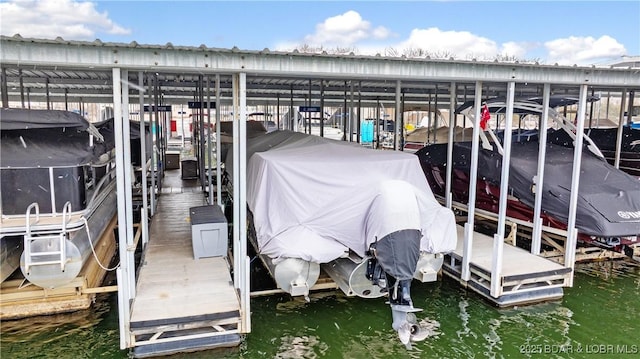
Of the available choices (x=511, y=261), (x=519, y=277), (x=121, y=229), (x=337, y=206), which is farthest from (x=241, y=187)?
(x=511, y=261)

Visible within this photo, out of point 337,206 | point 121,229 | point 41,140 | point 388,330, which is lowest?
point 388,330

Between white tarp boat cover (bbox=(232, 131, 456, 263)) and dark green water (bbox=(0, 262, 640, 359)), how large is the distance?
944 millimetres

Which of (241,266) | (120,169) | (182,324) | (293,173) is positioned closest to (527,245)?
(293,173)

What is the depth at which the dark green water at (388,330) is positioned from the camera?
16.0ft

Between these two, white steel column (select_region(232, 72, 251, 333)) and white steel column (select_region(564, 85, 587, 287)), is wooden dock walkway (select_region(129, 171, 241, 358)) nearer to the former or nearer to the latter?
white steel column (select_region(232, 72, 251, 333))

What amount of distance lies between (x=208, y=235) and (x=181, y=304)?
1.52 m

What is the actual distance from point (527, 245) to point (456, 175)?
1.84m

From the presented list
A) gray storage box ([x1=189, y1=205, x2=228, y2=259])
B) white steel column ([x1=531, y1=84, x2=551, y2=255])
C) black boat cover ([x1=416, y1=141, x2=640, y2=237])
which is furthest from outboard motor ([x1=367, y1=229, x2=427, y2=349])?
black boat cover ([x1=416, y1=141, x2=640, y2=237])

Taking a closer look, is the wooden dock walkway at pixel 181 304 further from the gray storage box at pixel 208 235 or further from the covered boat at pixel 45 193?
the covered boat at pixel 45 193

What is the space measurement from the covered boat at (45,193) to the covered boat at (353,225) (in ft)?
6.99

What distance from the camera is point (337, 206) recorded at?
5.37 metres

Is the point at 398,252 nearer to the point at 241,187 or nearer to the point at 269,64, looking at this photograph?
the point at 241,187

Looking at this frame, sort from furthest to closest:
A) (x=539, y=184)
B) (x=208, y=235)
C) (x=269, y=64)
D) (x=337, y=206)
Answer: (x=539, y=184) < (x=208, y=235) < (x=337, y=206) < (x=269, y=64)

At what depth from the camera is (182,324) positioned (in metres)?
4.60
